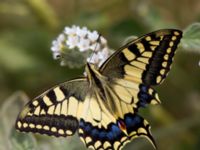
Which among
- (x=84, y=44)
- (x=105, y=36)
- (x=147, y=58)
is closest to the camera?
(x=147, y=58)

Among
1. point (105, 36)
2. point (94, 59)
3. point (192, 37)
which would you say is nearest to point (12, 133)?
point (94, 59)

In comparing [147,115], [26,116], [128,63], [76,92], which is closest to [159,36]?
[128,63]

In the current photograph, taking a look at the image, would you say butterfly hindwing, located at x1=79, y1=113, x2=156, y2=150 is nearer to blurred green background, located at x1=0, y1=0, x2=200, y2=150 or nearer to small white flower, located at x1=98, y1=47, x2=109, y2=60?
small white flower, located at x1=98, y1=47, x2=109, y2=60

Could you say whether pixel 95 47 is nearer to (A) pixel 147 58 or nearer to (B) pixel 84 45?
(B) pixel 84 45

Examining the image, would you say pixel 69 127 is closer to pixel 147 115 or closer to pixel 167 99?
pixel 147 115

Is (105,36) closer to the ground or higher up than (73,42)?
higher up
